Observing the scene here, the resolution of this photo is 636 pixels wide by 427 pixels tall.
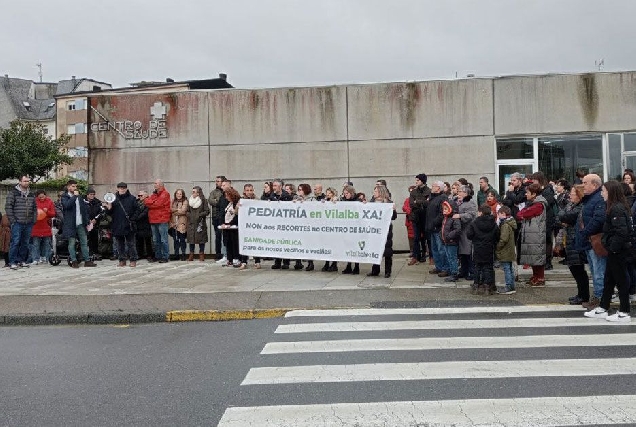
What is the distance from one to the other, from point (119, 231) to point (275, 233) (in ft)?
13.0

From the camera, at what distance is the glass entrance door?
1664 cm

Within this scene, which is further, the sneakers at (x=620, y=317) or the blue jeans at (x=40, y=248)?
the blue jeans at (x=40, y=248)

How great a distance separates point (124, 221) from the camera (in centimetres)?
1478

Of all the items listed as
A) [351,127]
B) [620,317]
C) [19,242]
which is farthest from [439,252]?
[19,242]

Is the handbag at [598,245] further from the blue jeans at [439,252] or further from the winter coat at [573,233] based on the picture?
the blue jeans at [439,252]

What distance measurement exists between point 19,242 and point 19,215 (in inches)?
28.5

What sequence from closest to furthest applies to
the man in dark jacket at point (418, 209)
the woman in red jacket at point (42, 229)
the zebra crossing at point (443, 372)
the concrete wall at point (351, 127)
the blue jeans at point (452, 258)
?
the zebra crossing at point (443, 372) < the blue jeans at point (452, 258) < the man in dark jacket at point (418, 209) < the woman in red jacket at point (42, 229) < the concrete wall at point (351, 127)

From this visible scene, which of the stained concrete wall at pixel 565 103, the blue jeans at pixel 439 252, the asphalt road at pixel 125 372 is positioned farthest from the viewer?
the stained concrete wall at pixel 565 103

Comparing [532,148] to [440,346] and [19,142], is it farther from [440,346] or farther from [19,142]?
[19,142]

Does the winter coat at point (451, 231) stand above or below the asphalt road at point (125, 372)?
above

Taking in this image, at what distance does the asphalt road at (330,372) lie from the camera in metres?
4.93

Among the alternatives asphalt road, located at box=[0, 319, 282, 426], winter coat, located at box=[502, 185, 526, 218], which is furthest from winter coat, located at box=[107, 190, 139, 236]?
winter coat, located at box=[502, 185, 526, 218]

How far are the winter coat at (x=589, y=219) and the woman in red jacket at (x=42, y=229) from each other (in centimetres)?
1218

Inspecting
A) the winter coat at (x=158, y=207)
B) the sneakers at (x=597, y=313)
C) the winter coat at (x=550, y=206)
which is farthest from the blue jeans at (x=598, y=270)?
the winter coat at (x=158, y=207)
